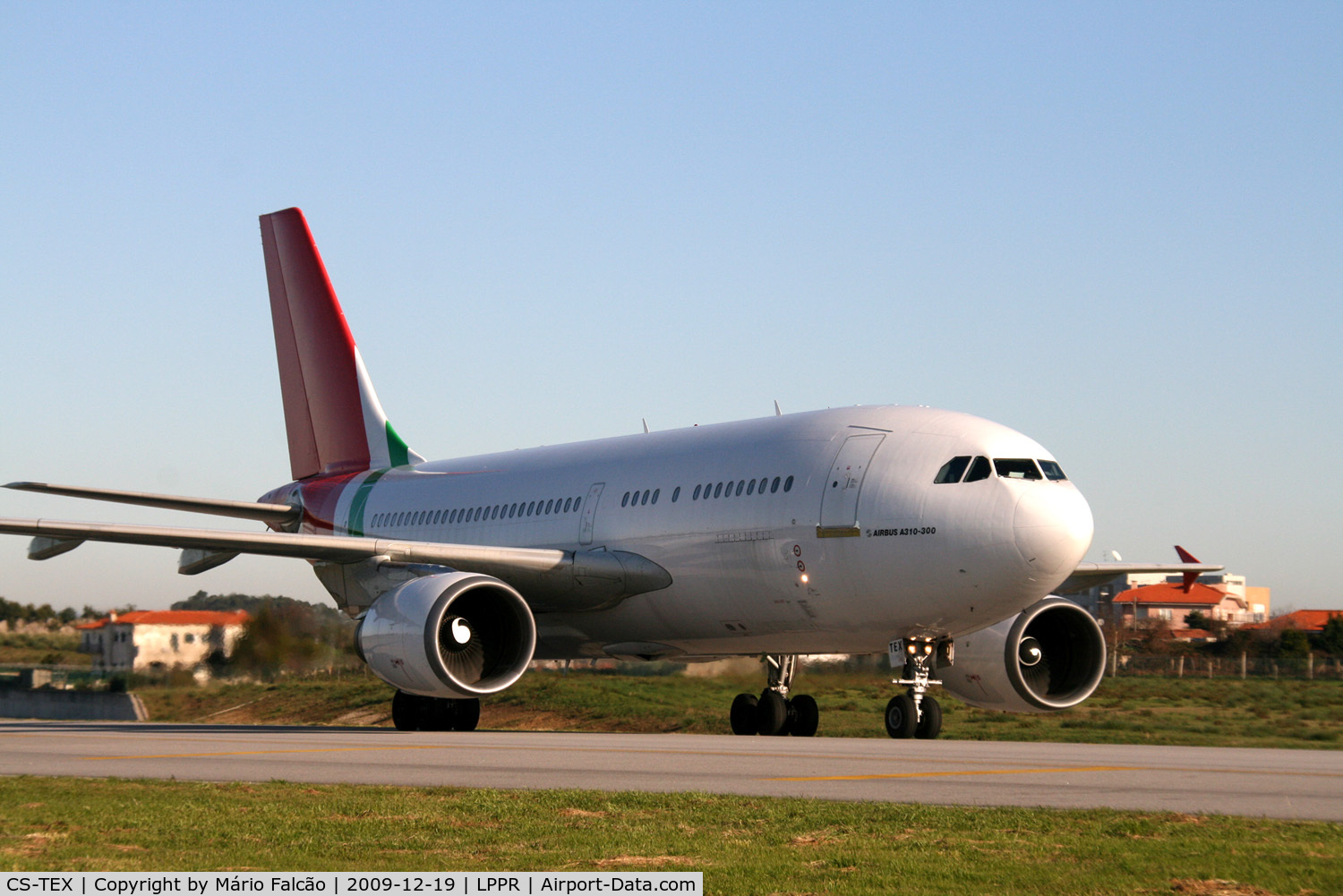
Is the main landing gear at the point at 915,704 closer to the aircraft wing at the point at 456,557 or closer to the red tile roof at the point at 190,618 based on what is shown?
the aircraft wing at the point at 456,557

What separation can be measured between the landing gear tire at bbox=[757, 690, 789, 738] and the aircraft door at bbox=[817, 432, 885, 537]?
3.84 meters

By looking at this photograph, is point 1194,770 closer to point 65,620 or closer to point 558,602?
point 558,602

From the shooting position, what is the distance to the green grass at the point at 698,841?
614 centimetres

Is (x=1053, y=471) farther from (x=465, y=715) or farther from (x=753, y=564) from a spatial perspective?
(x=465, y=715)

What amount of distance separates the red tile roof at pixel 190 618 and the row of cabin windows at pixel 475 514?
4.64m

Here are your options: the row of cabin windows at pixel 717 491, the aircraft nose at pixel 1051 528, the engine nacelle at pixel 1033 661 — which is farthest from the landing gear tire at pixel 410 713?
the aircraft nose at pixel 1051 528

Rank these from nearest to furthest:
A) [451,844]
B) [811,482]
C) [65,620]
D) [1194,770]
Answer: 1. [451,844]
2. [1194,770]
3. [811,482]
4. [65,620]

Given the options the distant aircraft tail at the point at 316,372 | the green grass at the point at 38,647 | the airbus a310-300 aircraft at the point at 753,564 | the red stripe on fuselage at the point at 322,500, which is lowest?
the green grass at the point at 38,647

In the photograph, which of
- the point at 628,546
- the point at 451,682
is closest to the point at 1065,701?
the point at 628,546

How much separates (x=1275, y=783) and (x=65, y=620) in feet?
99.2

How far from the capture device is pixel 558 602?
19.7 meters

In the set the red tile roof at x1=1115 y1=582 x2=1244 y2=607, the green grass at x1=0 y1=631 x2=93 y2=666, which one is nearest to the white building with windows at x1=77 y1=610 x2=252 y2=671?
the green grass at x1=0 y1=631 x2=93 y2=666

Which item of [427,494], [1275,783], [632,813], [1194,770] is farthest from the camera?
[427,494]

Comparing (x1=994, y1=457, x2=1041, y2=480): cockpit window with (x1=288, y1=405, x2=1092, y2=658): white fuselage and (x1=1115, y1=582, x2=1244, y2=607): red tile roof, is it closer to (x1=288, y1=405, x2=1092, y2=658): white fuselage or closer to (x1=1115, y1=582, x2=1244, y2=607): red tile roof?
(x1=288, y1=405, x2=1092, y2=658): white fuselage
